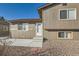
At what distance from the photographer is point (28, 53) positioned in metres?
9.78

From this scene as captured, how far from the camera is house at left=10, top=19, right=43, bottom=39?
47.9 feet

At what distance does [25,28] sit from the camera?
50.2 ft

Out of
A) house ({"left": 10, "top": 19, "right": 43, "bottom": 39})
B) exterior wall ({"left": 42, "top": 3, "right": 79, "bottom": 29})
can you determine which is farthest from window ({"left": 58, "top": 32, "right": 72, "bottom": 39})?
house ({"left": 10, "top": 19, "right": 43, "bottom": 39})

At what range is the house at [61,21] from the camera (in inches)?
512

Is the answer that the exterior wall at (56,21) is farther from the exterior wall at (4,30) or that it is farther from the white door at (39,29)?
the exterior wall at (4,30)

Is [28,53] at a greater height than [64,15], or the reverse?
[64,15]

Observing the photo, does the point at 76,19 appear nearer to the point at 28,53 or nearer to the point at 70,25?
the point at 70,25

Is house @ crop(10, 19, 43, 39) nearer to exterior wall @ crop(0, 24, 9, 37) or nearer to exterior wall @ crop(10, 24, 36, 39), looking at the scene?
exterior wall @ crop(10, 24, 36, 39)

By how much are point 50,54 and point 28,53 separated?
1043 mm

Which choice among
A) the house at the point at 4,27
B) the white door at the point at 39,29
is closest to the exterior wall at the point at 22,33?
the white door at the point at 39,29

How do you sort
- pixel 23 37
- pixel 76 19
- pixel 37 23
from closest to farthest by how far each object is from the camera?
pixel 76 19 → pixel 23 37 → pixel 37 23

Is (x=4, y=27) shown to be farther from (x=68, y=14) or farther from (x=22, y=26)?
(x=68, y=14)

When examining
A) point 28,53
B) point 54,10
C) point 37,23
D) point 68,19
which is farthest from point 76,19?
point 28,53

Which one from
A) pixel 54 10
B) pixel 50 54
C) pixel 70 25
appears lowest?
pixel 50 54
